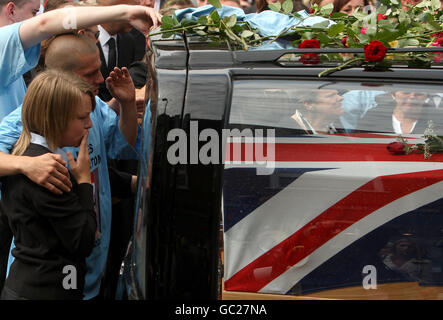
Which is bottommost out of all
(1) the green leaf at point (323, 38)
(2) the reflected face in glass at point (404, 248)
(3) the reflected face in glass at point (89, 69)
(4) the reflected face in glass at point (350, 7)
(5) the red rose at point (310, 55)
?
(2) the reflected face in glass at point (404, 248)

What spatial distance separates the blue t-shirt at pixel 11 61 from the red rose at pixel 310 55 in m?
1.40

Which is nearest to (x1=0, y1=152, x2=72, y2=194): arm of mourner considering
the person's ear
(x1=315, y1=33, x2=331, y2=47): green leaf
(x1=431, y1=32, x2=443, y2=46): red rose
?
(x1=315, y1=33, x2=331, y2=47): green leaf

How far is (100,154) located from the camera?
99.4 inches

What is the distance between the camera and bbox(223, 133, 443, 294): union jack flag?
165 centimetres

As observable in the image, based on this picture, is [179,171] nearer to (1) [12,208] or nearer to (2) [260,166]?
(2) [260,166]

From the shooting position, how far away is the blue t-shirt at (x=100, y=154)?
2.25 m

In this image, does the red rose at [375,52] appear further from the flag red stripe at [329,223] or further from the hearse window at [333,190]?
the flag red stripe at [329,223]

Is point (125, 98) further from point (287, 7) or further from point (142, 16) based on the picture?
point (287, 7)

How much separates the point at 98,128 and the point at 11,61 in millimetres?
531

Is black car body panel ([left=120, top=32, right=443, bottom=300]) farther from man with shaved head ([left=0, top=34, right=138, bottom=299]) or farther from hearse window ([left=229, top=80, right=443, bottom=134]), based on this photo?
man with shaved head ([left=0, top=34, right=138, bottom=299])

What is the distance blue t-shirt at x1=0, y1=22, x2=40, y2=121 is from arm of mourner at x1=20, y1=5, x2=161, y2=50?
13 centimetres

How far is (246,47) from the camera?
74.4 inches

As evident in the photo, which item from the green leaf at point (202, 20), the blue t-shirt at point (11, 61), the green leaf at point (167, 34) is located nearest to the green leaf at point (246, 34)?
the green leaf at point (202, 20)

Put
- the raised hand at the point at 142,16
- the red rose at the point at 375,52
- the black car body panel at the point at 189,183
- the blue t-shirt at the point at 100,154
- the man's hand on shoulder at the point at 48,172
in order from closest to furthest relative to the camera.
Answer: the black car body panel at the point at 189,183 → the red rose at the point at 375,52 → the man's hand on shoulder at the point at 48,172 → the blue t-shirt at the point at 100,154 → the raised hand at the point at 142,16
